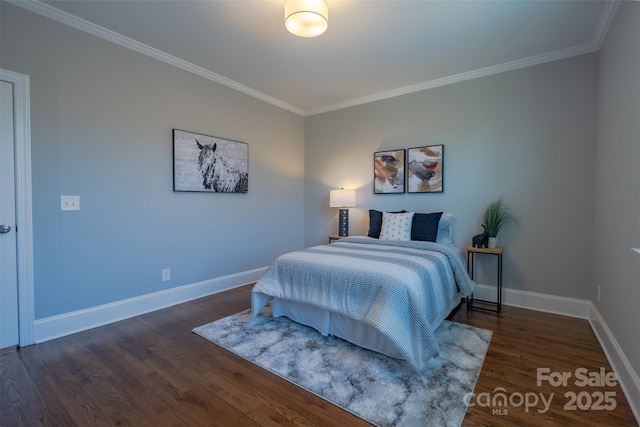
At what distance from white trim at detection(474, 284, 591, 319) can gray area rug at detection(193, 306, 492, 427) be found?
90cm

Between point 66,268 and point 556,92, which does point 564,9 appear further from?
point 66,268

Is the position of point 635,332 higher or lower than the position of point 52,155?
lower

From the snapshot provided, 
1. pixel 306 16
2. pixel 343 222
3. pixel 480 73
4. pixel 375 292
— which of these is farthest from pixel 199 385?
pixel 480 73

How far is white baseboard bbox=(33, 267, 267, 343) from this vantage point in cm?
239

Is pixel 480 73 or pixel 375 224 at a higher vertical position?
pixel 480 73

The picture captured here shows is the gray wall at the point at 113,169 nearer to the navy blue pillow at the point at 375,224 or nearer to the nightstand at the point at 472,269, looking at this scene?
the navy blue pillow at the point at 375,224

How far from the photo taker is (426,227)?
3.28m

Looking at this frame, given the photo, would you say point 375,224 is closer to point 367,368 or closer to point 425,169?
point 425,169

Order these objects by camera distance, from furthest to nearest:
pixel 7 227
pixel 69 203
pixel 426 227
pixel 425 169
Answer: pixel 425 169
pixel 426 227
pixel 69 203
pixel 7 227

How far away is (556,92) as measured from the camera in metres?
2.93

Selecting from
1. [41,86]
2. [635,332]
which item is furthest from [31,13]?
[635,332]

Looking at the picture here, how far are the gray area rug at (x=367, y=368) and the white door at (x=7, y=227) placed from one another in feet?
4.41

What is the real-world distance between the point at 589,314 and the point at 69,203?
15.8ft

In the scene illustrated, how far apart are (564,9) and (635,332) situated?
7.62 feet
